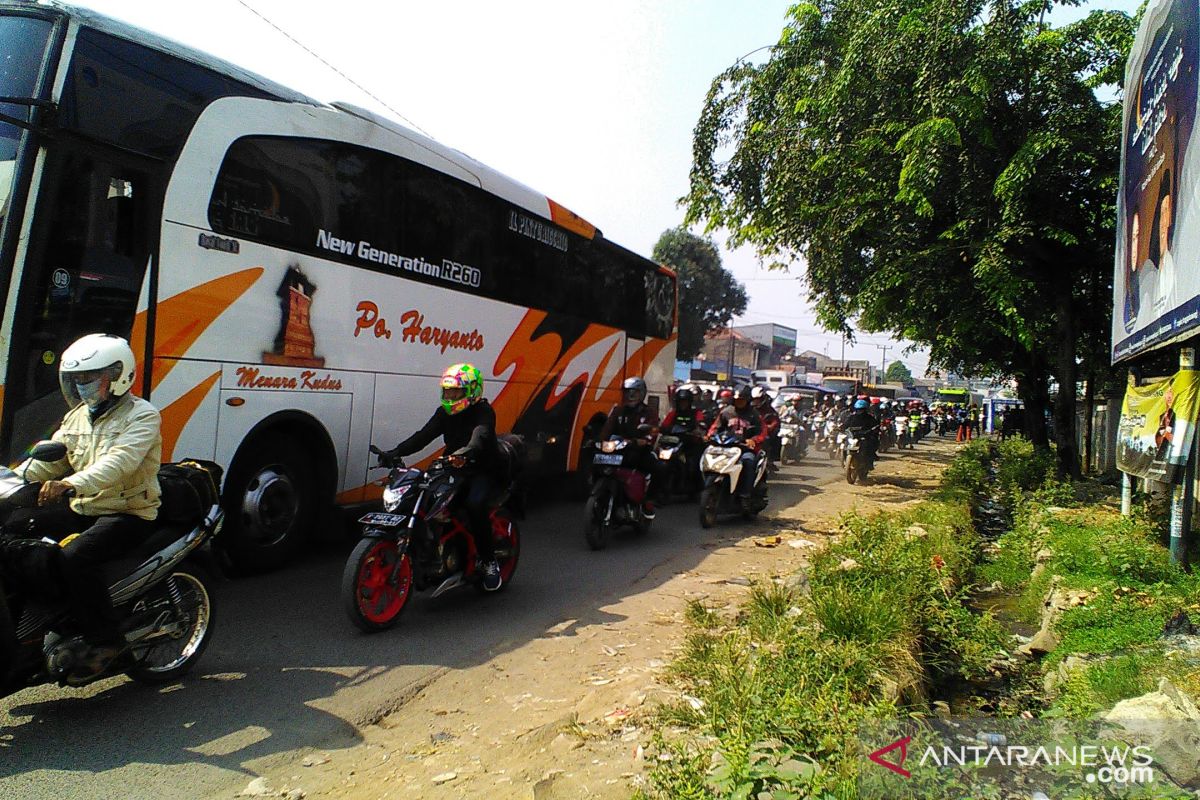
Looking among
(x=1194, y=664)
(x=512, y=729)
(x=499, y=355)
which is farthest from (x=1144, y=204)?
(x=512, y=729)

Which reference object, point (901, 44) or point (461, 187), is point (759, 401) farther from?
point (461, 187)

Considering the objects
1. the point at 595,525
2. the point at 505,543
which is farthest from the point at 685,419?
the point at 505,543

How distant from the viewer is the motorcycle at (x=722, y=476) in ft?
30.9

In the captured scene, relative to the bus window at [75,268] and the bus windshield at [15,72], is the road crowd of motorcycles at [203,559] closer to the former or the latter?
the bus window at [75,268]

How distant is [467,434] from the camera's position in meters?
5.89

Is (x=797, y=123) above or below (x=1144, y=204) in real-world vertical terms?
above

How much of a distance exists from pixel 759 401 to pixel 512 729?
10.8 metres

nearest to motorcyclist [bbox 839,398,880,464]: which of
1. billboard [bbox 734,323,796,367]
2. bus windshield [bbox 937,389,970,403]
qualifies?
bus windshield [bbox 937,389,970,403]

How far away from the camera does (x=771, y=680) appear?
11.9 ft

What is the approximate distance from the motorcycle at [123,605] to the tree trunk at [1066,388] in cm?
1382

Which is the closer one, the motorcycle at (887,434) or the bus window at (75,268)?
the bus window at (75,268)

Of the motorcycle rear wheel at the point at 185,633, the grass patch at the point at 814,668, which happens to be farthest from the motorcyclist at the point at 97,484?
the grass patch at the point at 814,668

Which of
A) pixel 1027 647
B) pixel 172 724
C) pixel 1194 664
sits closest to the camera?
pixel 172 724

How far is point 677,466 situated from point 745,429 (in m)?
1.87
